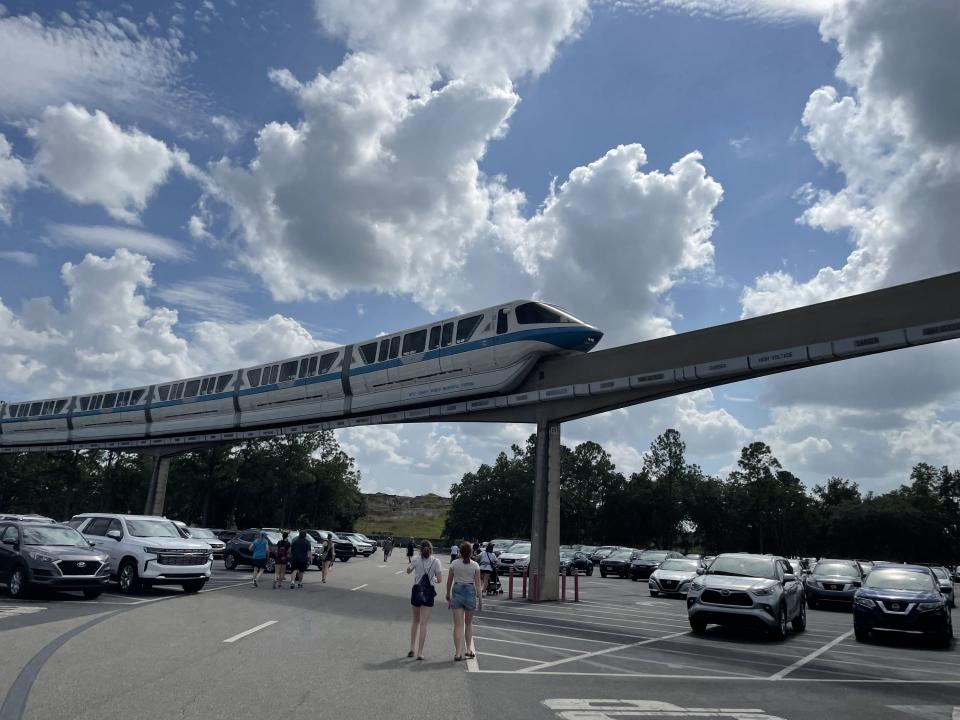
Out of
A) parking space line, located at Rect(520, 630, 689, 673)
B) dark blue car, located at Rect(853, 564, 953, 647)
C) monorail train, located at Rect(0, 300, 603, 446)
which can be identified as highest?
monorail train, located at Rect(0, 300, 603, 446)

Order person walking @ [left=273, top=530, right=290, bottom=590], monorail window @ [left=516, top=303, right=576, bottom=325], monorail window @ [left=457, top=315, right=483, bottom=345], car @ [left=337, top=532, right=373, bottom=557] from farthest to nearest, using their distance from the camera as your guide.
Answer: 1. car @ [left=337, top=532, right=373, bottom=557]
2. monorail window @ [left=457, top=315, right=483, bottom=345]
3. monorail window @ [left=516, top=303, right=576, bottom=325]
4. person walking @ [left=273, top=530, right=290, bottom=590]

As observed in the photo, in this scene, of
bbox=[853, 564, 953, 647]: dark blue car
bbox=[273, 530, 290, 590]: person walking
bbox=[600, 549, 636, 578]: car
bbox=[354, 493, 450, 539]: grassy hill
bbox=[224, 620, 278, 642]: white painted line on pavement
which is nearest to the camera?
bbox=[224, 620, 278, 642]: white painted line on pavement

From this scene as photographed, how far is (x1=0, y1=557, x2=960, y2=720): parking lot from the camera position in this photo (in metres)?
6.67

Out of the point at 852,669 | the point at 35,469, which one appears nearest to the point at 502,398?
the point at 852,669

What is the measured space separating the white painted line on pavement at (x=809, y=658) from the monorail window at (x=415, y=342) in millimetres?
15176

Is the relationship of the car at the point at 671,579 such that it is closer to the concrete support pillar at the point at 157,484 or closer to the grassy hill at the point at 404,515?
the concrete support pillar at the point at 157,484

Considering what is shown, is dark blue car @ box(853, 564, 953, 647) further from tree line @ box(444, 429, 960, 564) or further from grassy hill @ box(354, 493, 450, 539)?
grassy hill @ box(354, 493, 450, 539)

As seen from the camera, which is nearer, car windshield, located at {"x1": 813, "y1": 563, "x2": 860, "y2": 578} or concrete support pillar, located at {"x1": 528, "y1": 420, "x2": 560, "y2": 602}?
concrete support pillar, located at {"x1": 528, "y1": 420, "x2": 560, "y2": 602}

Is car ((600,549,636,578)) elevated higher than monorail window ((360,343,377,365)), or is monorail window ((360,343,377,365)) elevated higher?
monorail window ((360,343,377,365))

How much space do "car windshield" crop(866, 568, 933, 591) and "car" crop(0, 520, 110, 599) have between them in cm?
1617

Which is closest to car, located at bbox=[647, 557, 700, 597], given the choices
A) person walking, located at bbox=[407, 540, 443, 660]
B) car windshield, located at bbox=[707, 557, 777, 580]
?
car windshield, located at bbox=[707, 557, 777, 580]

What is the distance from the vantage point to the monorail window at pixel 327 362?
29.5 m

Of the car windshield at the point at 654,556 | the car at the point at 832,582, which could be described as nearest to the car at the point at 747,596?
the car at the point at 832,582

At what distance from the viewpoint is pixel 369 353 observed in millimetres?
27531
